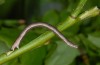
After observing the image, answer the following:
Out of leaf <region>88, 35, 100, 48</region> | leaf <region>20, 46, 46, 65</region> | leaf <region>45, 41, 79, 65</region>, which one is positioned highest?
leaf <region>20, 46, 46, 65</region>

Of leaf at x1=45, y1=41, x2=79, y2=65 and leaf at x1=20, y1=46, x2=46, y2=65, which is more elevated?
leaf at x1=20, y1=46, x2=46, y2=65

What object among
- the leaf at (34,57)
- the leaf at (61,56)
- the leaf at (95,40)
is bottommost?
the leaf at (95,40)

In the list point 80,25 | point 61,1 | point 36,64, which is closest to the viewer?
point 36,64

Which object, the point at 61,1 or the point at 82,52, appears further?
the point at 61,1

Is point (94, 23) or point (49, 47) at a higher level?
point (49, 47)

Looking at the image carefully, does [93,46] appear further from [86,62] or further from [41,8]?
[41,8]

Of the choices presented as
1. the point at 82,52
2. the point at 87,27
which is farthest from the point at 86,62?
the point at 87,27

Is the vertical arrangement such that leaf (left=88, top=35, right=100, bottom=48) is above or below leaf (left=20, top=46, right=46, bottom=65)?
below

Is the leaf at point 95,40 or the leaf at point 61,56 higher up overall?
the leaf at point 61,56
